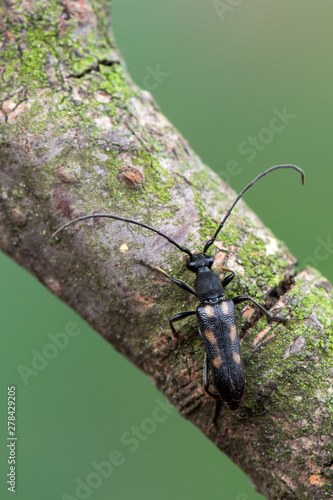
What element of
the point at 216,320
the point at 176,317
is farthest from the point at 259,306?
the point at 176,317

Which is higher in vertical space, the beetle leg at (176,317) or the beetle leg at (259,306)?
the beetle leg at (259,306)

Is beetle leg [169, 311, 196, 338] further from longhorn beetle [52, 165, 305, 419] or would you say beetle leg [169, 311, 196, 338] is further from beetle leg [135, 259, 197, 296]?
beetle leg [135, 259, 197, 296]

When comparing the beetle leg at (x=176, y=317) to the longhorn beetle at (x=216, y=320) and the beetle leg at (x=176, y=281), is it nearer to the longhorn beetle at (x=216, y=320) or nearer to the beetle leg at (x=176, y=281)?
the longhorn beetle at (x=216, y=320)

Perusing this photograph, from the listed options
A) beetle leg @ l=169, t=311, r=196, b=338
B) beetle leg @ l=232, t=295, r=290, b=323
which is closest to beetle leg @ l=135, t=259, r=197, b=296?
beetle leg @ l=169, t=311, r=196, b=338

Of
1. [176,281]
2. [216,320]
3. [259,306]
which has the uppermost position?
[259,306]

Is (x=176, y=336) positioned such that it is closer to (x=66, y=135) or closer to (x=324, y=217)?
(x=66, y=135)

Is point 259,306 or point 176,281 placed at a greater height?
point 259,306

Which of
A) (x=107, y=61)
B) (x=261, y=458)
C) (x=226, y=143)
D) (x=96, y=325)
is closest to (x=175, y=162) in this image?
(x=107, y=61)

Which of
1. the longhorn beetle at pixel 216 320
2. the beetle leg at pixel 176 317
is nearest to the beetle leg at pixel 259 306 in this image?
the longhorn beetle at pixel 216 320

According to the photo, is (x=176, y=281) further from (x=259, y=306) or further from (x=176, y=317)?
(x=259, y=306)
